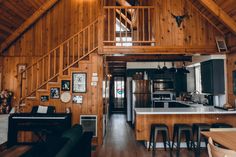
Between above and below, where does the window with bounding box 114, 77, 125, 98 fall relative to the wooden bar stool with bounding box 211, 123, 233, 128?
above

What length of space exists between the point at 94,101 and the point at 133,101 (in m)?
2.81

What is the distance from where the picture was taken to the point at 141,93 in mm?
7645

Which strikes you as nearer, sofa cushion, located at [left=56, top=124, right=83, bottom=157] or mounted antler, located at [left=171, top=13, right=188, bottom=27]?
sofa cushion, located at [left=56, top=124, right=83, bottom=157]

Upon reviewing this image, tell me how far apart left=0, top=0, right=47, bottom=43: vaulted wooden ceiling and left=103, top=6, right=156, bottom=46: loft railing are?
2.31m

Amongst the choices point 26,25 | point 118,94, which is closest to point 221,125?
point 26,25

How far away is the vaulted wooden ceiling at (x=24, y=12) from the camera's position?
438 cm

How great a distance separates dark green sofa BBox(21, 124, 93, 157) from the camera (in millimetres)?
1871

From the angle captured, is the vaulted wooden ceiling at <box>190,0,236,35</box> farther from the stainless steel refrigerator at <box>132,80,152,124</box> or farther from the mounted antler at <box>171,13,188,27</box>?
the stainless steel refrigerator at <box>132,80,152,124</box>

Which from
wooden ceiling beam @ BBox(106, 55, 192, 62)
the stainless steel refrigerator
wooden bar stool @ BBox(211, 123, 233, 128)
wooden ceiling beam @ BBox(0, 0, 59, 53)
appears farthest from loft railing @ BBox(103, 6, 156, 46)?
wooden bar stool @ BBox(211, 123, 233, 128)

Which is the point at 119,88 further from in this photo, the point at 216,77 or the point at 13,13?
the point at 13,13

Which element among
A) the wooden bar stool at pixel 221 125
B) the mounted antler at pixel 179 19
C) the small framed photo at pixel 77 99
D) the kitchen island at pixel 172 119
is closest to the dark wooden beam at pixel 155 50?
the mounted antler at pixel 179 19

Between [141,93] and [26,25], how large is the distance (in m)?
4.77

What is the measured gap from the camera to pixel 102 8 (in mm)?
5098

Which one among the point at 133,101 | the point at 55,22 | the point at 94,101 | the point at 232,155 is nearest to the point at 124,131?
the point at 133,101
